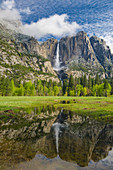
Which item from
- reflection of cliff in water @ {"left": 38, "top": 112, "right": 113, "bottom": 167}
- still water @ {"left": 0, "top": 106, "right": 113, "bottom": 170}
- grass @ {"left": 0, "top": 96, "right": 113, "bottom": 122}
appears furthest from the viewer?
grass @ {"left": 0, "top": 96, "right": 113, "bottom": 122}

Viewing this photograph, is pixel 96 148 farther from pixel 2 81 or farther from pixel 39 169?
pixel 2 81

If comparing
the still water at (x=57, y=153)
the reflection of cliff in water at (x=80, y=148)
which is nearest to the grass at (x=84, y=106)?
the reflection of cliff in water at (x=80, y=148)

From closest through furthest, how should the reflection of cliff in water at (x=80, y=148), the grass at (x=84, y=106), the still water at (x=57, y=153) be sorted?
1. the still water at (x=57, y=153)
2. the reflection of cliff in water at (x=80, y=148)
3. the grass at (x=84, y=106)

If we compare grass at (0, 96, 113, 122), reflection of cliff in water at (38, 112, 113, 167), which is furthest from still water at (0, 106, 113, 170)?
grass at (0, 96, 113, 122)

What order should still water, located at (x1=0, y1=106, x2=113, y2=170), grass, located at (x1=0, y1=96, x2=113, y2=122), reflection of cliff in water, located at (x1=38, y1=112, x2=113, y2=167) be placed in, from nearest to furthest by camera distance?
still water, located at (x1=0, y1=106, x2=113, y2=170)
reflection of cliff in water, located at (x1=38, y1=112, x2=113, y2=167)
grass, located at (x1=0, y1=96, x2=113, y2=122)

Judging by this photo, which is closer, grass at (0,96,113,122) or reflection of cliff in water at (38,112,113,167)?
reflection of cliff in water at (38,112,113,167)

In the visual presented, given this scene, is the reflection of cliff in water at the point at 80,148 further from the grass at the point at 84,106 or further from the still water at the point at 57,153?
the grass at the point at 84,106

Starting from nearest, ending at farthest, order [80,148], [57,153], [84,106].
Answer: [57,153], [80,148], [84,106]

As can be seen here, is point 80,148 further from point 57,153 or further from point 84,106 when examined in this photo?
point 84,106

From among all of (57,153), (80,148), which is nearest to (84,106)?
(80,148)

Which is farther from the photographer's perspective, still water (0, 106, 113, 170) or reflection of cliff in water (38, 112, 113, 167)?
reflection of cliff in water (38, 112, 113, 167)

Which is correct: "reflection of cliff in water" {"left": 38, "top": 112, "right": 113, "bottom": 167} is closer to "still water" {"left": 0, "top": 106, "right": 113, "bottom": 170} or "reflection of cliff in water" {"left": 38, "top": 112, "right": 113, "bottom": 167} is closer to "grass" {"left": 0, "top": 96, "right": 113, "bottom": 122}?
"still water" {"left": 0, "top": 106, "right": 113, "bottom": 170}

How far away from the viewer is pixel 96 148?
565cm

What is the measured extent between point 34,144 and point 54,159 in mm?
1967
